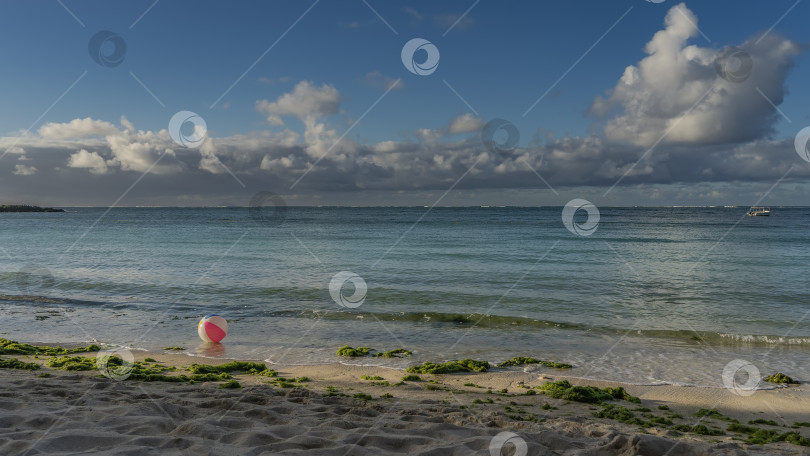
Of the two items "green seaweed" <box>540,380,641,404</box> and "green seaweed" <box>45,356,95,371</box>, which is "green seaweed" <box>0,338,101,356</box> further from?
"green seaweed" <box>540,380,641,404</box>

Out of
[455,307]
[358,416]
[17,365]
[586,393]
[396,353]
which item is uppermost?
[455,307]

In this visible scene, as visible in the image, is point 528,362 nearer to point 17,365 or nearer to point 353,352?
point 353,352

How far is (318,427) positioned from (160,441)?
1632 millimetres

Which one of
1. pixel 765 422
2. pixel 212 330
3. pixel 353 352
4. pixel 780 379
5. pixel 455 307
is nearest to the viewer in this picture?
pixel 765 422

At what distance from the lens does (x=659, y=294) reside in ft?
59.8

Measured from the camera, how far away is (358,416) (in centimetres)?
620

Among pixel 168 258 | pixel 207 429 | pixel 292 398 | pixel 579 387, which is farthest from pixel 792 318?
pixel 168 258

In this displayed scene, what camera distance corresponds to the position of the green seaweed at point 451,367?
369 inches

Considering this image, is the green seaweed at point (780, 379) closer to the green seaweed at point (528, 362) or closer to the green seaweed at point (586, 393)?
the green seaweed at point (586, 393)

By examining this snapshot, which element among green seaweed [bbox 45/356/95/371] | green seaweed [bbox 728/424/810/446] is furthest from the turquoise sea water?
green seaweed [bbox 728/424/810/446]

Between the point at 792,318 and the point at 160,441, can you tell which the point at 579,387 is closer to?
the point at 160,441

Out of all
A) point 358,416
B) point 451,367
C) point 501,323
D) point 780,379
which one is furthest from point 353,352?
point 780,379

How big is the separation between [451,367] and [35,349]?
885 cm

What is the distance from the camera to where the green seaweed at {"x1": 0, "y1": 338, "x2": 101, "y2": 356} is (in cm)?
997
